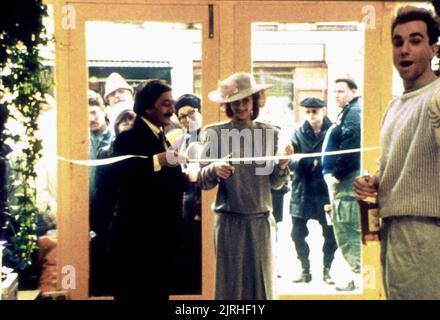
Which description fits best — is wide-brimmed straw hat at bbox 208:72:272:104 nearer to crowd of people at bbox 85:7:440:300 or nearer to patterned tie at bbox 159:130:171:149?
crowd of people at bbox 85:7:440:300

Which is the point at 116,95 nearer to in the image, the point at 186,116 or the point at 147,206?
the point at 186,116

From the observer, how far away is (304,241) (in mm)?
4227

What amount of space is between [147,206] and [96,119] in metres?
1.23

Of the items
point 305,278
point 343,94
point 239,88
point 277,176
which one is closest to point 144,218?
point 277,176

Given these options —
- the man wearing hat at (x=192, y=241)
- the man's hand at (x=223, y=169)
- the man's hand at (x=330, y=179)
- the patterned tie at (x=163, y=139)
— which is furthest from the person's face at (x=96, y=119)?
the man's hand at (x=330, y=179)

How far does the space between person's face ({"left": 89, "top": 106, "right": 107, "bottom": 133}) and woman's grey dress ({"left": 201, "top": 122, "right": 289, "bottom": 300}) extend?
46.2 inches

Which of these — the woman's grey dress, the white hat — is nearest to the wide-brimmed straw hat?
the woman's grey dress

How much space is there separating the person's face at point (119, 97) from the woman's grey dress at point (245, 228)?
113 cm

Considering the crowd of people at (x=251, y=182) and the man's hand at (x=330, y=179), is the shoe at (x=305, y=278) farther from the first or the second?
the man's hand at (x=330, y=179)

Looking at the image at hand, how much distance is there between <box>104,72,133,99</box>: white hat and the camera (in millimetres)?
4168

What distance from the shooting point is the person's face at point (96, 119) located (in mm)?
4191
